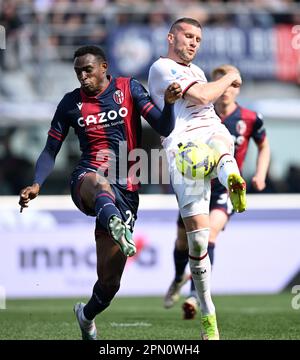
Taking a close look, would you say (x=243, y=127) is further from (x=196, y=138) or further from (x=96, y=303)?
(x=96, y=303)

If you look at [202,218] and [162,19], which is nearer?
[202,218]

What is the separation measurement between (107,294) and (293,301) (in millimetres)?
6202

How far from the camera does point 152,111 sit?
8203 millimetres

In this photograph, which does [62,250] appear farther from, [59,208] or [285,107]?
[285,107]

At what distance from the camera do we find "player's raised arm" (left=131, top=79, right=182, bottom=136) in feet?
25.6

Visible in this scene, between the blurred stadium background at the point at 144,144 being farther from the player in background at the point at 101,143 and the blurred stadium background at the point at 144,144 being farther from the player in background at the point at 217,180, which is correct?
the player in background at the point at 101,143

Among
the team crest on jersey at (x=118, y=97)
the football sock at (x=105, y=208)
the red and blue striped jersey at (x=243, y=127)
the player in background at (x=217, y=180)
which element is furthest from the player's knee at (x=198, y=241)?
the red and blue striped jersey at (x=243, y=127)

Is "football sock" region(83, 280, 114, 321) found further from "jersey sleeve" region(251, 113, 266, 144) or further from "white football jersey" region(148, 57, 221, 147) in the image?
"jersey sleeve" region(251, 113, 266, 144)

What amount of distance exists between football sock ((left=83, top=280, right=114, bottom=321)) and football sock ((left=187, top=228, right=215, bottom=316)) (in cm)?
79

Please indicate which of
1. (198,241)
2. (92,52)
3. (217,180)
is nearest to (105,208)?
(198,241)

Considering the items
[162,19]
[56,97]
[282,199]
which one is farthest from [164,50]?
[282,199]

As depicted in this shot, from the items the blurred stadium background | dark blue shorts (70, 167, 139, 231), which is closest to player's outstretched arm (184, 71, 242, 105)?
dark blue shorts (70, 167, 139, 231)

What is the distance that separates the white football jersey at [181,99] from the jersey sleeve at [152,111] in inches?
4.6

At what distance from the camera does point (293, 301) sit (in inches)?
549
